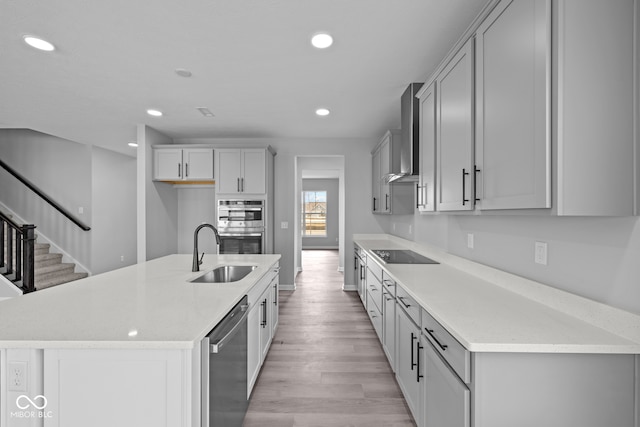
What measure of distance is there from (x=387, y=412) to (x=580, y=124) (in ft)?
6.54

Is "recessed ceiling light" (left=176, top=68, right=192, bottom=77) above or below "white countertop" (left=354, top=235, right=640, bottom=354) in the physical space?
above

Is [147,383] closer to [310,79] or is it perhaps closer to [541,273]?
[541,273]

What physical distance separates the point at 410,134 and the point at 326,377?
2252 mm

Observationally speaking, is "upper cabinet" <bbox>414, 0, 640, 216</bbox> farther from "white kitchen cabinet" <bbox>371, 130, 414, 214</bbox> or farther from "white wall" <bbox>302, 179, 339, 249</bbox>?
"white wall" <bbox>302, 179, 339, 249</bbox>

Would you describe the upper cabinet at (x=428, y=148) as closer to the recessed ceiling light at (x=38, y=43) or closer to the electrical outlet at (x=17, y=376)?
the electrical outlet at (x=17, y=376)

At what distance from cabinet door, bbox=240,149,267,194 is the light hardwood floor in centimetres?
196

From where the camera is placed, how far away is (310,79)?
9.83 feet

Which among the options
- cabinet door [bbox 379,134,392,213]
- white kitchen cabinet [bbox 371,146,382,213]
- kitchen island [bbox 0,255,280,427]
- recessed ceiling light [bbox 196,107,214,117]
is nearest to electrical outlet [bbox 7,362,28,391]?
kitchen island [bbox 0,255,280,427]

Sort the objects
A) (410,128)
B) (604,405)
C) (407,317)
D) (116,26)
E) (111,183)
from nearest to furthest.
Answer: (604,405), (407,317), (116,26), (410,128), (111,183)

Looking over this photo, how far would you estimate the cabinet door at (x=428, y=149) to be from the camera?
7.36 feet

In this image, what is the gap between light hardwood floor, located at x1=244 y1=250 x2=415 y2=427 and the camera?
6.64 feet

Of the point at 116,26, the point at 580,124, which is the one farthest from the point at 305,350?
the point at 116,26

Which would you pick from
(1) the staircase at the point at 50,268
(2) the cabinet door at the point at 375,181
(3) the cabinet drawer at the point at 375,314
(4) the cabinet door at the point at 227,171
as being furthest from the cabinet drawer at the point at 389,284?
(1) the staircase at the point at 50,268

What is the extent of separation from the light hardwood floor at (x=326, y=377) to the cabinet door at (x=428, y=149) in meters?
1.44
